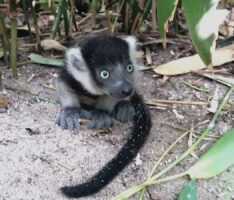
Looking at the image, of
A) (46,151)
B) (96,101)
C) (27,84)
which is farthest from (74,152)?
(27,84)

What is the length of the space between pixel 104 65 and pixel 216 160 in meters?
1.50

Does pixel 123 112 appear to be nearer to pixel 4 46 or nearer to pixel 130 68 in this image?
pixel 130 68

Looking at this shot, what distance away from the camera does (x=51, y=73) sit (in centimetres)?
451

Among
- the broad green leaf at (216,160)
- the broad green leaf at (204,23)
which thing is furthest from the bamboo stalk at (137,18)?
the broad green leaf at (216,160)

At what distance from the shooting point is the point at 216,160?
2.44m

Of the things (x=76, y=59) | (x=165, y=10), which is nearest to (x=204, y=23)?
(x=165, y=10)

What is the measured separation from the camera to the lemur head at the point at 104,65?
141 inches

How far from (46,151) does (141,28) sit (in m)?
2.60

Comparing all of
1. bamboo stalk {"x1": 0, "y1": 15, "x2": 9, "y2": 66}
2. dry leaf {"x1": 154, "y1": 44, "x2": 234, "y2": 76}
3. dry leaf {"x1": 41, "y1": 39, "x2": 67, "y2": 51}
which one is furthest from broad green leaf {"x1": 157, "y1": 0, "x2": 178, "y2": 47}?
dry leaf {"x1": 41, "y1": 39, "x2": 67, "y2": 51}

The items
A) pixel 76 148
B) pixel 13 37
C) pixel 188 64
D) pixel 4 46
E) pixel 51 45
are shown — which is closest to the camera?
pixel 76 148

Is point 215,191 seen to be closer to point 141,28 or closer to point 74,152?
point 74,152

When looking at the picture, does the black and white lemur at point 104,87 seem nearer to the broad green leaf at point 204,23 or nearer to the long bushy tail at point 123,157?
the long bushy tail at point 123,157

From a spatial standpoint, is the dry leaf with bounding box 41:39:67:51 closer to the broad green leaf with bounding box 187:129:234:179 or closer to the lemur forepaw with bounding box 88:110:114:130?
the lemur forepaw with bounding box 88:110:114:130

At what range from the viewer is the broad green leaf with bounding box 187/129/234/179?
240cm
